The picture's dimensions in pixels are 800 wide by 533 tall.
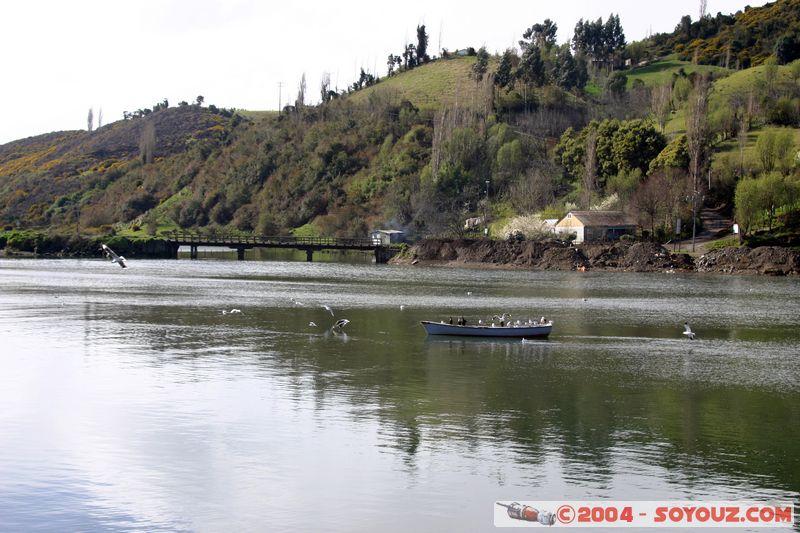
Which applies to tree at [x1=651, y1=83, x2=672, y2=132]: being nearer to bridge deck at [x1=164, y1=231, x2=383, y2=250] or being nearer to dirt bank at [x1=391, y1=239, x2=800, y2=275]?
dirt bank at [x1=391, y1=239, x2=800, y2=275]

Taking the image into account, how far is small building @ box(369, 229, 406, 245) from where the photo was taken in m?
170

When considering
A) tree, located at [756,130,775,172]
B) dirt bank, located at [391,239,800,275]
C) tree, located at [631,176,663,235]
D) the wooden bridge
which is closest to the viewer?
dirt bank, located at [391,239,800,275]

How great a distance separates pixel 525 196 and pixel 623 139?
2029 cm

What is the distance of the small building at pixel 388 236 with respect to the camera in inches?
6708

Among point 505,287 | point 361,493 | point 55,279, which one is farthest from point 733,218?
point 361,493

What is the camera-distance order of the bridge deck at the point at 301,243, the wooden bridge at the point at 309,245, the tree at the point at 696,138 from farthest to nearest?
the bridge deck at the point at 301,243 < the wooden bridge at the point at 309,245 < the tree at the point at 696,138

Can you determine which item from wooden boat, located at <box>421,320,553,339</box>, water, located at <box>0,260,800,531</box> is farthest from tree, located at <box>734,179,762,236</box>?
wooden boat, located at <box>421,320,553,339</box>

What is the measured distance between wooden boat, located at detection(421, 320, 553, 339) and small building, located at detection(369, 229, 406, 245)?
111 metres

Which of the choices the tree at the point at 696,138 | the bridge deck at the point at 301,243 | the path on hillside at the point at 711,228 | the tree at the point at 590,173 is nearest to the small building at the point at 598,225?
the path on hillside at the point at 711,228

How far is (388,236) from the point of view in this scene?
17100 centimetres

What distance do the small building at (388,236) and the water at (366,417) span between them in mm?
96496

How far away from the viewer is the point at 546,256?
463 feet

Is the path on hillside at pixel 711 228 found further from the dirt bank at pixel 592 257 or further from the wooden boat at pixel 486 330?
the wooden boat at pixel 486 330

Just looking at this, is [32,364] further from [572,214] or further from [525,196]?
[525,196]
